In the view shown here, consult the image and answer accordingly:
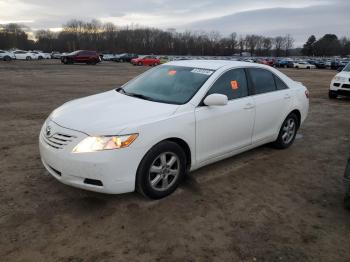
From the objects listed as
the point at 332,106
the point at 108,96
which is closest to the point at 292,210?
the point at 108,96

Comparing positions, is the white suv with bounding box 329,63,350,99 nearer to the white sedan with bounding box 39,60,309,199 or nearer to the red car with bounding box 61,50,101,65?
the white sedan with bounding box 39,60,309,199

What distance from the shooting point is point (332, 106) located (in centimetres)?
1213

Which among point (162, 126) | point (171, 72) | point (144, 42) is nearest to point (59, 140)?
point (162, 126)

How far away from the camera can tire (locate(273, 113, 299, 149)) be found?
6.33 meters

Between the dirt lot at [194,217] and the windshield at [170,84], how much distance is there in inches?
Answer: 46.6

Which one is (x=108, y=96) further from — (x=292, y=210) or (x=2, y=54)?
(x=2, y=54)

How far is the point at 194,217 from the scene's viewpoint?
3.93m

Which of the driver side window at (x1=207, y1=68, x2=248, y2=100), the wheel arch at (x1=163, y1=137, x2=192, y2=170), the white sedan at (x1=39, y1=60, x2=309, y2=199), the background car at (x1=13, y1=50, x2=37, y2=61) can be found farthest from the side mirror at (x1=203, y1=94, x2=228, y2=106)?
the background car at (x1=13, y1=50, x2=37, y2=61)

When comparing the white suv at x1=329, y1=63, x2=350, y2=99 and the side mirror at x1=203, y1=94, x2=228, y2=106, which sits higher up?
the side mirror at x1=203, y1=94, x2=228, y2=106

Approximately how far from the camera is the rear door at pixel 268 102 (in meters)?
5.55

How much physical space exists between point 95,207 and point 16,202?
92cm

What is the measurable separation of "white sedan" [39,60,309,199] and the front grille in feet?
0.04

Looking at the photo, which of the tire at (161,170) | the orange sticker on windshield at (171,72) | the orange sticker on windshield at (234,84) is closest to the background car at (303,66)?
the orange sticker on windshield at (234,84)

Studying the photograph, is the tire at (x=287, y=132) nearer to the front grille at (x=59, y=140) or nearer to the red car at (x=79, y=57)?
the front grille at (x=59, y=140)
